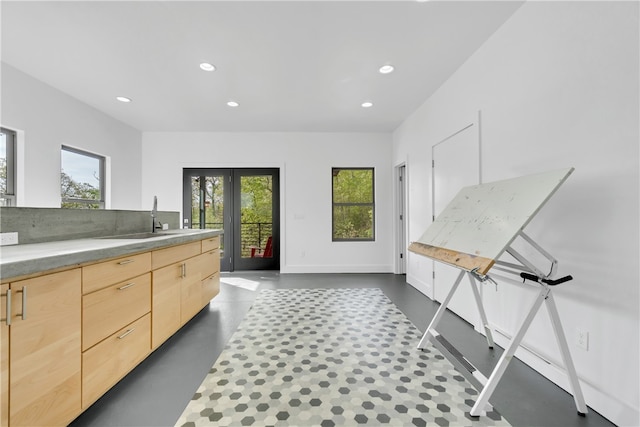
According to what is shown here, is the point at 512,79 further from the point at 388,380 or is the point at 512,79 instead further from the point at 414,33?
the point at 388,380

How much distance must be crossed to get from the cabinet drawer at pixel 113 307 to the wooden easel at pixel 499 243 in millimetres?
1993

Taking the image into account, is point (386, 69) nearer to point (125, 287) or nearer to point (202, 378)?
point (125, 287)

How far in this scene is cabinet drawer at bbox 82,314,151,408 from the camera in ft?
4.76

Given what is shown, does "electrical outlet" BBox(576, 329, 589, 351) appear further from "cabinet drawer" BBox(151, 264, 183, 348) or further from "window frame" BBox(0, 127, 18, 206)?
"window frame" BBox(0, 127, 18, 206)

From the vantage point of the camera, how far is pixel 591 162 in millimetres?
1601

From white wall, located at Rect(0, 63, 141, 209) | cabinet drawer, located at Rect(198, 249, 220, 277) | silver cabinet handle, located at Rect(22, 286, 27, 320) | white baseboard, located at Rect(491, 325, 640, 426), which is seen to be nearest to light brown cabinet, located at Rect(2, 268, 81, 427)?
silver cabinet handle, located at Rect(22, 286, 27, 320)

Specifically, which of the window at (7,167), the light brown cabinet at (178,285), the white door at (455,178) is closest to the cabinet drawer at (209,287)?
the light brown cabinet at (178,285)

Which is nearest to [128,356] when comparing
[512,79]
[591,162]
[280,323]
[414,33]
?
[280,323]

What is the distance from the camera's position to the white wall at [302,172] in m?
5.23

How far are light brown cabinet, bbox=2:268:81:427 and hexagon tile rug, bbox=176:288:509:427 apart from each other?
1.90ft

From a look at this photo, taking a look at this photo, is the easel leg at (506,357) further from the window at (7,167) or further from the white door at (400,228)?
the window at (7,167)

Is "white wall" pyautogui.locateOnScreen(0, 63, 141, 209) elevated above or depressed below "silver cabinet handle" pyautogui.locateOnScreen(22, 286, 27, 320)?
above

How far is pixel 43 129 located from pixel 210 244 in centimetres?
245

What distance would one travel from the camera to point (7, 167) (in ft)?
9.95
